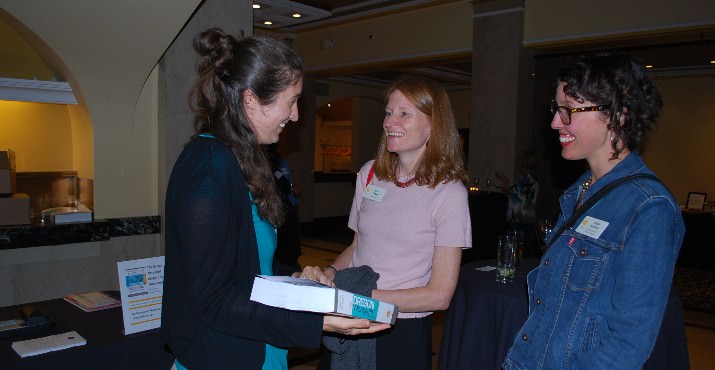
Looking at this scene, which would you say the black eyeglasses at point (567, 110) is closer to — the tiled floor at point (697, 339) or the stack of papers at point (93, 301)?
the stack of papers at point (93, 301)

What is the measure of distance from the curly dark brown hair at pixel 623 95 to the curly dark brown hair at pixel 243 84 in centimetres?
81

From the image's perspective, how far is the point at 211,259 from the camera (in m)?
1.02

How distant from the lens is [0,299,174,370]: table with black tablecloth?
5.27ft

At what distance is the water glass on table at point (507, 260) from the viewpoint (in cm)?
277

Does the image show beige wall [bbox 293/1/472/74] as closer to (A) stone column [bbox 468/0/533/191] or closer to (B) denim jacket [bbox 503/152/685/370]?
(A) stone column [bbox 468/0/533/191]

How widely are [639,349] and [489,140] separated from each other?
20.0 feet

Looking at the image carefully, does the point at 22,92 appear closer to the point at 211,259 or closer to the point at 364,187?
the point at 364,187

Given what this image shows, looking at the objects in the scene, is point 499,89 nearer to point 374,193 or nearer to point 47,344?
point 374,193

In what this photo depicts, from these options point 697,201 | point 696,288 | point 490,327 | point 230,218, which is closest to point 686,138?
point 697,201

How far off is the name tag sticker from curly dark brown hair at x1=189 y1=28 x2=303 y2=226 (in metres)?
0.84

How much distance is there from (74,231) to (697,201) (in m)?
8.65

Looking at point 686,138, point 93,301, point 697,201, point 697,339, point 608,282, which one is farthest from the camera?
point 686,138

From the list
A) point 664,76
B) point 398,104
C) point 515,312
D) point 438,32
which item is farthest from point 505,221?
point 664,76

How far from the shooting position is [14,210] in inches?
118
